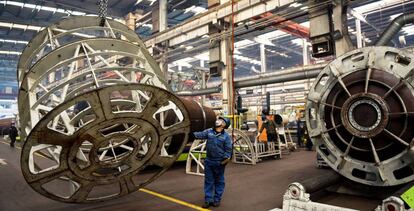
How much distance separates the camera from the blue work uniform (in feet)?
14.8

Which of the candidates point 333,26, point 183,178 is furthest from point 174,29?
point 183,178

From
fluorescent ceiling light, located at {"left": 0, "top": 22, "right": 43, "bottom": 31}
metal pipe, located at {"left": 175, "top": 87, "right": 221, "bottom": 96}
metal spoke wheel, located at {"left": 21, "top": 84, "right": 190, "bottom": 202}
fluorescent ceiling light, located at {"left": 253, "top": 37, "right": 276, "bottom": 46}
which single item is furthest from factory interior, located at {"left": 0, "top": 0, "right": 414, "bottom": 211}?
fluorescent ceiling light, located at {"left": 0, "top": 22, "right": 43, "bottom": 31}

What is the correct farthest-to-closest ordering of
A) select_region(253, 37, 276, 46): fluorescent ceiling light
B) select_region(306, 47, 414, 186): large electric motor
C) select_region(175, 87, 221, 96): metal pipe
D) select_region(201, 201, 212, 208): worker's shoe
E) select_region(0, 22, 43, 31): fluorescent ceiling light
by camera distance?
select_region(253, 37, 276, 46): fluorescent ceiling light → select_region(0, 22, 43, 31): fluorescent ceiling light → select_region(175, 87, 221, 96): metal pipe → select_region(201, 201, 212, 208): worker's shoe → select_region(306, 47, 414, 186): large electric motor

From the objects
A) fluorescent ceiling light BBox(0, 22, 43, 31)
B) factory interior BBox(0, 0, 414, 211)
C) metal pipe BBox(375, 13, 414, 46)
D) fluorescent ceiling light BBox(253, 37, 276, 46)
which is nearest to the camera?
factory interior BBox(0, 0, 414, 211)

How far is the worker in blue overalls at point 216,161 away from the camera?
450 centimetres

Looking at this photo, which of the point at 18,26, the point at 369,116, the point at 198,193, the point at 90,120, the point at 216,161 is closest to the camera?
the point at 90,120

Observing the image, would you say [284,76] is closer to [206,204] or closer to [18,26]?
[206,204]

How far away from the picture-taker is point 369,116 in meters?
4.28

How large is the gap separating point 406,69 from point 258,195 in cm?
311

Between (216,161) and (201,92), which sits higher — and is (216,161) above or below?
below

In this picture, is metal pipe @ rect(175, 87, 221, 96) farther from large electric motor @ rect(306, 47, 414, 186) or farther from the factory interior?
large electric motor @ rect(306, 47, 414, 186)

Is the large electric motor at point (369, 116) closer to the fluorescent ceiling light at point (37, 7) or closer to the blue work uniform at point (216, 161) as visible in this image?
the blue work uniform at point (216, 161)

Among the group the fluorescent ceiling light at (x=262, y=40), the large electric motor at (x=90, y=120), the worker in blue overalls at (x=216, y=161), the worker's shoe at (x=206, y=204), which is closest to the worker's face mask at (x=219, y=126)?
the worker in blue overalls at (x=216, y=161)

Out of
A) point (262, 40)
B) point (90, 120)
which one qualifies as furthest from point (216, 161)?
point (262, 40)
